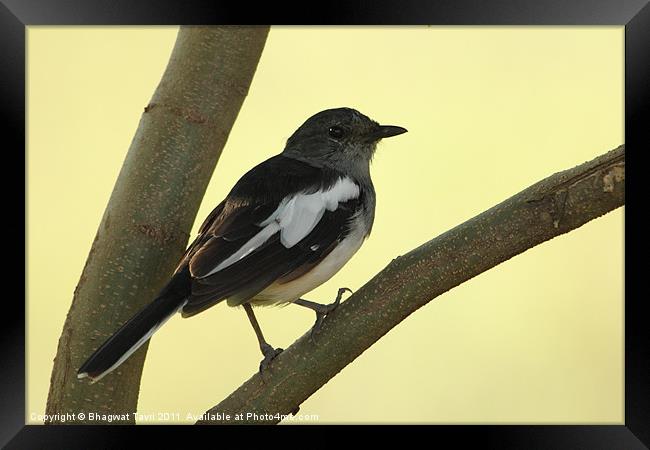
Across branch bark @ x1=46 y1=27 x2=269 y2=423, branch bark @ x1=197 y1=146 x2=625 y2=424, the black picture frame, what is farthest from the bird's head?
branch bark @ x1=197 y1=146 x2=625 y2=424

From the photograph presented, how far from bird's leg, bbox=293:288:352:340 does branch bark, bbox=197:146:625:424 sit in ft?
0.08

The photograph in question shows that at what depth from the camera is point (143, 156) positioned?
258cm

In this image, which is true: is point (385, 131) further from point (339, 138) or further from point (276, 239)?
point (276, 239)

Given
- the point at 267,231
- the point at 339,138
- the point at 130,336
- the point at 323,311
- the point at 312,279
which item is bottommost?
the point at 130,336

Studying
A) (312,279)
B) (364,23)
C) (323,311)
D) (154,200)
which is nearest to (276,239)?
(312,279)

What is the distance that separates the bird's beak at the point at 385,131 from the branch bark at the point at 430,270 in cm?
95

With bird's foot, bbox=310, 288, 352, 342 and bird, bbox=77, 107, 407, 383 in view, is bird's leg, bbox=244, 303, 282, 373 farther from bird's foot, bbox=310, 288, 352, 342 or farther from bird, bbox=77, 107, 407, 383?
bird's foot, bbox=310, 288, 352, 342

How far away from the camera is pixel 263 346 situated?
2553mm

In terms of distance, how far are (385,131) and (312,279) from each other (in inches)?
32.1

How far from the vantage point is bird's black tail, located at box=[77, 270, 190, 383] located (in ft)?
7.23

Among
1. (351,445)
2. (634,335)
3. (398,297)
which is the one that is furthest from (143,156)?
(634,335)

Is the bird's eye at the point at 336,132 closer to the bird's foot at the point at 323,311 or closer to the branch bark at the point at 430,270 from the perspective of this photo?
the bird's foot at the point at 323,311

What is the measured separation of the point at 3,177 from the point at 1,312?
0.47 meters

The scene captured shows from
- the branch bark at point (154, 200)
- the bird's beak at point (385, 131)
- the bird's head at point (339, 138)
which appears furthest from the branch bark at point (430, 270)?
the bird's head at point (339, 138)
